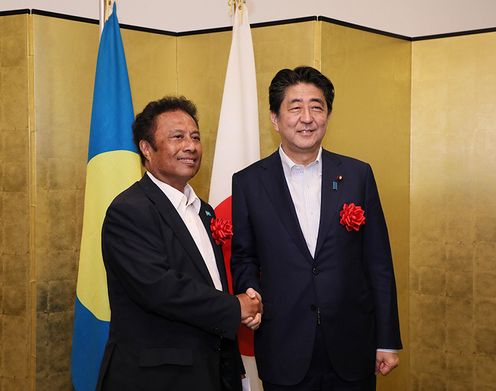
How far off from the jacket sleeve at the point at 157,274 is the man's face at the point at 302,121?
0.62 m

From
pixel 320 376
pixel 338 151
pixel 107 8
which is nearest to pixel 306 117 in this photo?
pixel 320 376

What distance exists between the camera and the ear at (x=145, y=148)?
2695 mm

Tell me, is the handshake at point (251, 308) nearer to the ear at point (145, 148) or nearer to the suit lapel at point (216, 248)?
the suit lapel at point (216, 248)

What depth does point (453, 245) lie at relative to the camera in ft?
13.4

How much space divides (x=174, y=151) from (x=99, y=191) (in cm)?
86

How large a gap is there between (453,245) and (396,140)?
2.22ft

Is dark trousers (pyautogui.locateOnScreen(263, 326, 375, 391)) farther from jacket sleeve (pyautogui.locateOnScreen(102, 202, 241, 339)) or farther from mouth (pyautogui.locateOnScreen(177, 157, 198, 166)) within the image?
mouth (pyautogui.locateOnScreen(177, 157, 198, 166))

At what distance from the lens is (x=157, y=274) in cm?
233

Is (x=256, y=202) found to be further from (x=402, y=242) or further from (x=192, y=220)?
(x=402, y=242)

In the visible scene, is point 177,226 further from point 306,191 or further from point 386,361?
point 386,361

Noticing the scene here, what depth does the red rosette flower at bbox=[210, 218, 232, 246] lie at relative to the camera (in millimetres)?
2643

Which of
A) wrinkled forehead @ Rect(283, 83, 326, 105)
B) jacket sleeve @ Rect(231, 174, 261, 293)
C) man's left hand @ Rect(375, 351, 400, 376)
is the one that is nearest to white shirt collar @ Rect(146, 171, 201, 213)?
jacket sleeve @ Rect(231, 174, 261, 293)

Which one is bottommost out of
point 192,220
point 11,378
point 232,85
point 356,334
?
point 11,378

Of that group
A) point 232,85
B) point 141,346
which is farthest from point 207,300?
point 232,85
